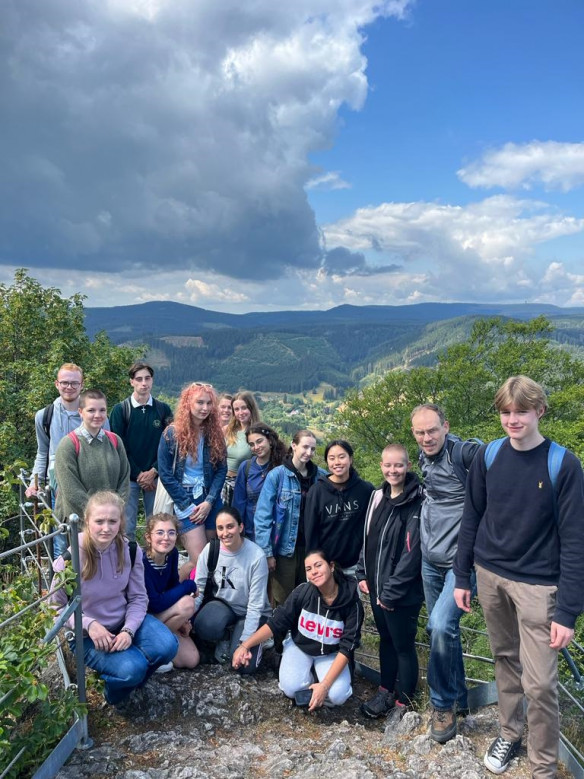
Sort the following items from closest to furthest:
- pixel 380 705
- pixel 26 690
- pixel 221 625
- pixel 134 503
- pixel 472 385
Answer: pixel 26 690 < pixel 380 705 < pixel 221 625 < pixel 134 503 < pixel 472 385

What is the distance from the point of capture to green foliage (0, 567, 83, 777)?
2790 mm

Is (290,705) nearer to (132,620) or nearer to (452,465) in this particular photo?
(132,620)

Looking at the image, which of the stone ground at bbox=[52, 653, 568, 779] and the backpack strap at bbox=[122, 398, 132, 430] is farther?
the backpack strap at bbox=[122, 398, 132, 430]

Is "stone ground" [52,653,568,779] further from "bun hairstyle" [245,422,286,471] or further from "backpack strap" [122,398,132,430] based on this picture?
"backpack strap" [122,398,132,430]

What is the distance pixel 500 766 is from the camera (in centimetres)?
357

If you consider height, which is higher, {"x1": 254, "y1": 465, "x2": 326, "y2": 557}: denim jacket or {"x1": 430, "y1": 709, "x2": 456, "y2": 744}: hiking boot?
{"x1": 254, "y1": 465, "x2": 326, "y2": 557}: denim jacket

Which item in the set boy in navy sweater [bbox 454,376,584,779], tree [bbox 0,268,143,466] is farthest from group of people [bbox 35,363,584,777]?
tree [bbox 0,268,143,466]

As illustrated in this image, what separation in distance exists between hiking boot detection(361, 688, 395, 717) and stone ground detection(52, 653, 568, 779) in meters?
0.08

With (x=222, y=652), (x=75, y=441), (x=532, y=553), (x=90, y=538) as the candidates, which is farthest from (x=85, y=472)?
(x=532, y=553)

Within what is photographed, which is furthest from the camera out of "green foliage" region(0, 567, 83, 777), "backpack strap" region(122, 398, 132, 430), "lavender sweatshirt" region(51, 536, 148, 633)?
"backpack strap" region(122, 398, 132, 430)

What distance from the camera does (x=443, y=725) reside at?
3.96 metres

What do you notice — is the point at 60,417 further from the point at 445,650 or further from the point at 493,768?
the point at 493,768

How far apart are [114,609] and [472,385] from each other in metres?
25.2

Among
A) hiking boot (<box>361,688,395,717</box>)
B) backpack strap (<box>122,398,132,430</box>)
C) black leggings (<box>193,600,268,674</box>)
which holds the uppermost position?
backpack strap (<box>122,398,132,430</box>)
